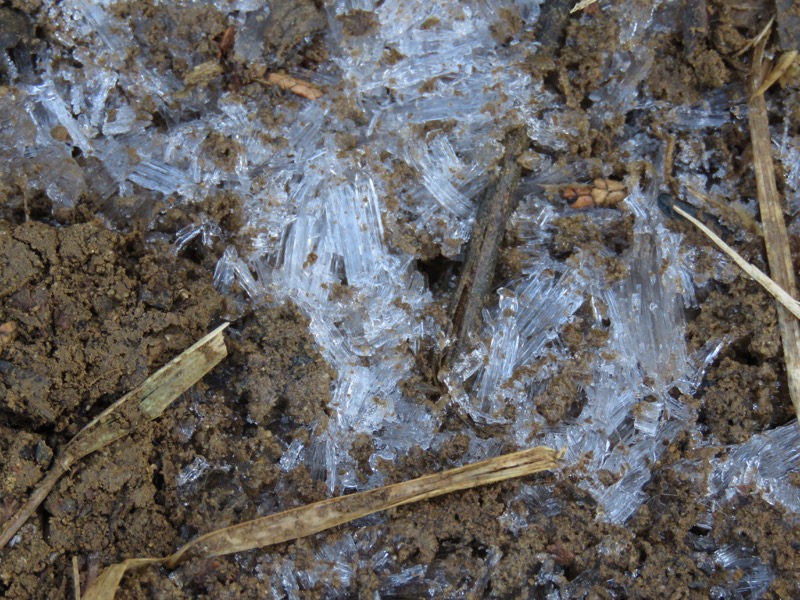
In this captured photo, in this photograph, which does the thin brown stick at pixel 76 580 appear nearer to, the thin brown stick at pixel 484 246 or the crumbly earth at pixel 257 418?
the crumbly earth at pixel 257 418

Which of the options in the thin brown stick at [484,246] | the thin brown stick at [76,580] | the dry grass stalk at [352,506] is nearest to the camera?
the thin brown stick at [76,580]

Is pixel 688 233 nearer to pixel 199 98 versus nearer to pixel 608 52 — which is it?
pixel 608 52

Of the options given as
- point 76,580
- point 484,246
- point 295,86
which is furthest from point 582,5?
point 76,580

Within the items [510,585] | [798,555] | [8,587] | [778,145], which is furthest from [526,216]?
[8,587]

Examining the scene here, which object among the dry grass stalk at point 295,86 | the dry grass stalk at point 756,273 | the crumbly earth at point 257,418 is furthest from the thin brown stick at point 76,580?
the dry grass stalk at point 756,273

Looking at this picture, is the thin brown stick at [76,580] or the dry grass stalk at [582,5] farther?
the dry grass stalk at [582,5]

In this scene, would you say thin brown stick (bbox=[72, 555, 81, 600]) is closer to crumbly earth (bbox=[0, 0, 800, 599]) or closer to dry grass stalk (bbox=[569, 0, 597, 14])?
crumbly earth (bbox=[0, 0, 800, 599])
